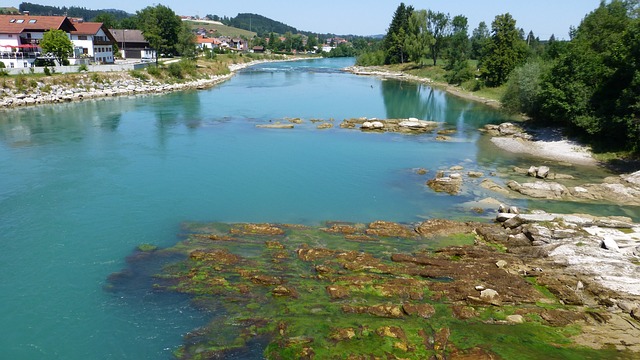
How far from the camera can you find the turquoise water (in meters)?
14.9

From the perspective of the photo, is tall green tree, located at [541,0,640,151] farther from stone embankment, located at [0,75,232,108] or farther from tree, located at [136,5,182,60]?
tree, located at [136,5,182,60]

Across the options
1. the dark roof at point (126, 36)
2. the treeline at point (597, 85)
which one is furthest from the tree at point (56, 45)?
the treeline at point (597, 85)

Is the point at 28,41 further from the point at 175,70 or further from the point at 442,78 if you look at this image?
the point at 442,78

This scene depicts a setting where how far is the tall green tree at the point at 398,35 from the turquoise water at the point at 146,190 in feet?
228

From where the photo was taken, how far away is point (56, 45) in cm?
6159

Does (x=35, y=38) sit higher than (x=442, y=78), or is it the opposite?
(x=35, y=38)

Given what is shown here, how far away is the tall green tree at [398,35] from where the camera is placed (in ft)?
397

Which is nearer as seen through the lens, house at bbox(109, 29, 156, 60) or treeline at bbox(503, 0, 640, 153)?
treeline at bbox(503, 0, 640, 153)

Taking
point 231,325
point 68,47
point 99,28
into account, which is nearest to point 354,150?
point 231,325

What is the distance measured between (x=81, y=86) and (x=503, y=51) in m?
61.2

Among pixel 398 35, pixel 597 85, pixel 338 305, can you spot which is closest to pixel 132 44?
pixel 398 35

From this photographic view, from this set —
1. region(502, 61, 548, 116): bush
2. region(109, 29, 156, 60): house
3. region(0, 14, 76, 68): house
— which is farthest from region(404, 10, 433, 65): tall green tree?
region(0, 14, 76, 68): house

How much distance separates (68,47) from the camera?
6328 centimetres

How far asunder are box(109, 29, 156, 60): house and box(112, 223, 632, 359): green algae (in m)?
95.4
